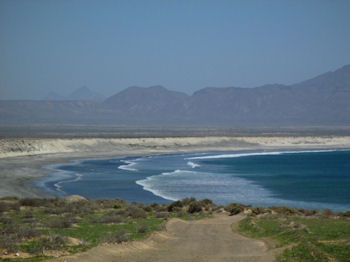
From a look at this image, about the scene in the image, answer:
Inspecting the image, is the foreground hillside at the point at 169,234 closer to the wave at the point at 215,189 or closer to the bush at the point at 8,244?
the bush at the point at 8,244

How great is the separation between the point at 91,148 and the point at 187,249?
7583 cm

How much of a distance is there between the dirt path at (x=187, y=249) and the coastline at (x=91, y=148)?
1964cm

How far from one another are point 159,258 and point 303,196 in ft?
87.1

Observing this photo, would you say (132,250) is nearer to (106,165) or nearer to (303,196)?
(303,196)

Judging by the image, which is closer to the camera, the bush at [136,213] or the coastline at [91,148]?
the bush at [136,213]

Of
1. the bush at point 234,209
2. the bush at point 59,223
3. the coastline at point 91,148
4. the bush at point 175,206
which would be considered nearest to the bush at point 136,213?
the bush at point 175,206

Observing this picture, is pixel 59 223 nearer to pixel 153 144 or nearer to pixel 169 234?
pixel 169 234

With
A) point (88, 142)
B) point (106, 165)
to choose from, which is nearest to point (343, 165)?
point (106, 165)

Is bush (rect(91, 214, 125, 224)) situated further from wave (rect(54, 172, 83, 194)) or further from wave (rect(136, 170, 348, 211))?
wave (rect(54, 172, 83, 194))

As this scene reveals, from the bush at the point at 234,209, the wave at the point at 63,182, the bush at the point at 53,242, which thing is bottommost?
the wave at the point at 63,182

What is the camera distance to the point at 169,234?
2069 centimetres

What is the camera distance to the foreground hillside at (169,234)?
1548cm

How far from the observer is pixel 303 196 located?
132 feet

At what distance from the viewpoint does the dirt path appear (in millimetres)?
15383
